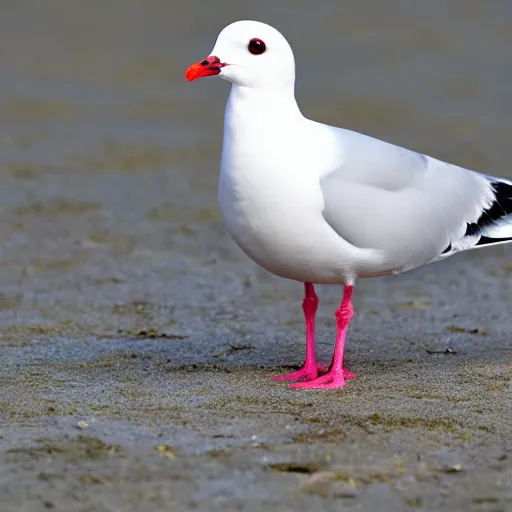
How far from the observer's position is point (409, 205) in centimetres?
495

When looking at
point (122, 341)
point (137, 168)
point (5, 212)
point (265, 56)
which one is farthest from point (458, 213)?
point (137, 168)

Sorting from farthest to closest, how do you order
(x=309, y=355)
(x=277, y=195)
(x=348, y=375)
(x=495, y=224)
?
1. (x=495, y=224)
2. (x=309, y=355)
3. (x=348, y=375)
4. (x=277, y=195)

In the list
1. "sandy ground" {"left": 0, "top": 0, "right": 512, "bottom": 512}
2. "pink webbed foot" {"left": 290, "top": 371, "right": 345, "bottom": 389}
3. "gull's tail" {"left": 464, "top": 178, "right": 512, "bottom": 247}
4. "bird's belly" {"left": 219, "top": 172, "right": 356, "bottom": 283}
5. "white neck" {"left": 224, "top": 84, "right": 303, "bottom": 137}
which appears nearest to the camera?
"sandy ground" {"left": 0, "top": 0, "right": 512, "bottom": 512}

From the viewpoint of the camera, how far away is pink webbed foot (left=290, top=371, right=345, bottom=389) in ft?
15.8

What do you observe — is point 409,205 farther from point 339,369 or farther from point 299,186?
point 339,369

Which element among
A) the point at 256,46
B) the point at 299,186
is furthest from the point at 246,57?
the point at 299,186

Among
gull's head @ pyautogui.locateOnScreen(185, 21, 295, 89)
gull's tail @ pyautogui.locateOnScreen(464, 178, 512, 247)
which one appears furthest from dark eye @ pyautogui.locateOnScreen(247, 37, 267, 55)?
gull's tail @ pyautogui.locateOnScreen(464, 178, 512, 247)

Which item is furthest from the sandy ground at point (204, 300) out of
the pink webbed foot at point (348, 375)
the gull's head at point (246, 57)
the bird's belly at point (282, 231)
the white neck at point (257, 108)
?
the gull's head at point (246, 57)

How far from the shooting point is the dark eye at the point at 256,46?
4.66m

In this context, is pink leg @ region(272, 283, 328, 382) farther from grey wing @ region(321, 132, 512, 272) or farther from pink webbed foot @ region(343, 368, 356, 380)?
grey wing @ region(321, 132, 512, 272)

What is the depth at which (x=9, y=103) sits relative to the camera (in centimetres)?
1226

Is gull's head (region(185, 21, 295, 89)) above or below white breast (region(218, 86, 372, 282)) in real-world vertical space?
above

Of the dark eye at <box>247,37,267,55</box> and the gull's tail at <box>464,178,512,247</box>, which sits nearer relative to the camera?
the dark eye at <box>247,37,267,55</box>

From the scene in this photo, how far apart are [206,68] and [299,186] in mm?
634
